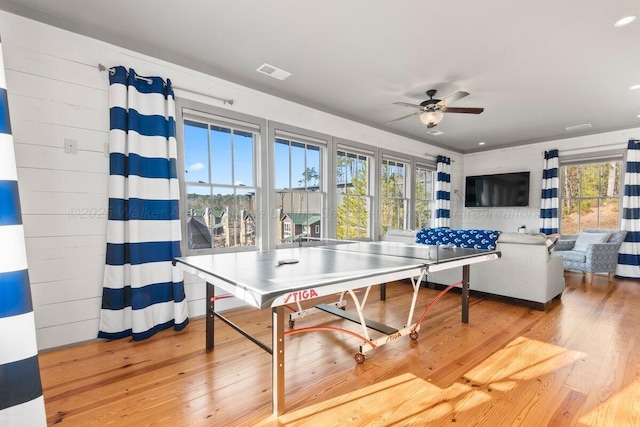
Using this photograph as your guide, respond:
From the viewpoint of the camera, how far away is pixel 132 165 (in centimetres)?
259

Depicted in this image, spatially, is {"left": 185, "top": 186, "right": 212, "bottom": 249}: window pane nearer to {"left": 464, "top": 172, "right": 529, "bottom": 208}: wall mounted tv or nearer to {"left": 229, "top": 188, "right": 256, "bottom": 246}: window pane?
{"left": 229, "top": 188, "right": 256, "bottom": 246}: window pane

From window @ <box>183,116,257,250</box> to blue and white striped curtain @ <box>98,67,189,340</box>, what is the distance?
37 cm

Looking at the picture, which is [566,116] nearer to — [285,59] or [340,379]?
[285,59]

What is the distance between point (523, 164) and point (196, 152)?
6.49 m

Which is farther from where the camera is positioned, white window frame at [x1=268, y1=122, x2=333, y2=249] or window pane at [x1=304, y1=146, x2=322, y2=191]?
window pane at [x1=304, y1=146, x2=322, y2=191]

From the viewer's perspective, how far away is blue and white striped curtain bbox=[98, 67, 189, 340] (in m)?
2.54

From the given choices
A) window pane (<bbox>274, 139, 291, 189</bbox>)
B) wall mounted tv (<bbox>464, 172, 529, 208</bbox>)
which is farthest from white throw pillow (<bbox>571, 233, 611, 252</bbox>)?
window pane (<bbox>274, 139, 291, 189</bbox>)

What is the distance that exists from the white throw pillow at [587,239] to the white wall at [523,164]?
100cm

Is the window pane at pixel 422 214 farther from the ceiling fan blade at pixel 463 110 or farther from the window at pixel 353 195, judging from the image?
the ceiling fan blade at pixel 463 110

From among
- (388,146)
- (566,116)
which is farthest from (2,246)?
(566,116)

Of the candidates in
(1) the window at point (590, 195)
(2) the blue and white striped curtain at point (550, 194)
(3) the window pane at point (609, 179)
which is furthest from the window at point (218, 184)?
(3) the window pane at point (609, 179)

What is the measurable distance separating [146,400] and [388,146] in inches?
194

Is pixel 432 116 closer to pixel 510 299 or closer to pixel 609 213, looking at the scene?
pixel 510 299

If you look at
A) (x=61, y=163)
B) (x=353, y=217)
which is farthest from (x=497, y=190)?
(x=61, y=163)
